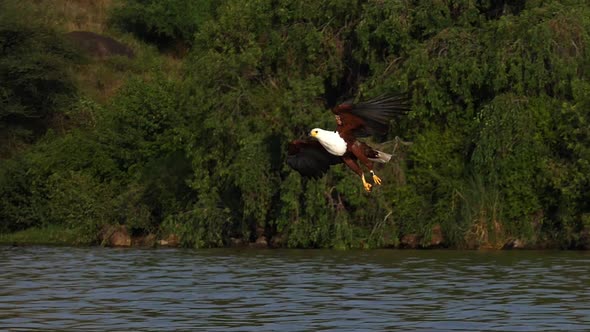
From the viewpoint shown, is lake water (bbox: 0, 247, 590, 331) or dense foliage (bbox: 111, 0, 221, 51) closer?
lake water (bbox: 0, 247, 590, 331)

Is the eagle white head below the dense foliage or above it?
below

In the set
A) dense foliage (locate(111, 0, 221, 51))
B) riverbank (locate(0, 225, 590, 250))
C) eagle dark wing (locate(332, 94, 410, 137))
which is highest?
dense foliage (locate(111, 0, 221, 51))

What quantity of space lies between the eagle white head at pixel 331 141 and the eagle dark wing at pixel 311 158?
89 centimetres

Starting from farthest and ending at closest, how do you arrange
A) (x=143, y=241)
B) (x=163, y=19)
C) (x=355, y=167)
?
(x=163, y=19) → (x=143, y=241) → (x=355, y=167)

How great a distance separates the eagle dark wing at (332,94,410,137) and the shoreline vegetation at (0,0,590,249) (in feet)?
65.0

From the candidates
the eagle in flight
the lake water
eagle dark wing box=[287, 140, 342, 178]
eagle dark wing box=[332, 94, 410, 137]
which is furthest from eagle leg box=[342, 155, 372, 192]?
the lake water

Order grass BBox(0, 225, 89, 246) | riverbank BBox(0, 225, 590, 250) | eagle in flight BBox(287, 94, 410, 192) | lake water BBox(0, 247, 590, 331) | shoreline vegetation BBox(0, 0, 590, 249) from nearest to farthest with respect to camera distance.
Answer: eagle in flight BBox(287, 94, 410, 192) → lake water BBox(0, 247, 590, 331) → shoreline vegetation BBox(0, 0, 590, 249) → riverbank BBox(0, 225, 590, 250) → grass BBox(0, 225, 89, 246)

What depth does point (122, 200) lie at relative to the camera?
4616 centimetres

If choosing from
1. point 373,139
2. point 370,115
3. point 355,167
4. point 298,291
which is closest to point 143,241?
point 373,139

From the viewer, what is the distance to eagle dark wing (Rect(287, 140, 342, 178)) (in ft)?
69.8

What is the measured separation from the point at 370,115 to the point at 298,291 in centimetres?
797

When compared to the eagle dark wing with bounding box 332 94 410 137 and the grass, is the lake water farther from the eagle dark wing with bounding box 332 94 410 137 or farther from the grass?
the grass

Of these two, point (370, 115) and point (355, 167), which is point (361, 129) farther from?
point (355, 167)

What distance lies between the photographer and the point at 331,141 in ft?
65.9
